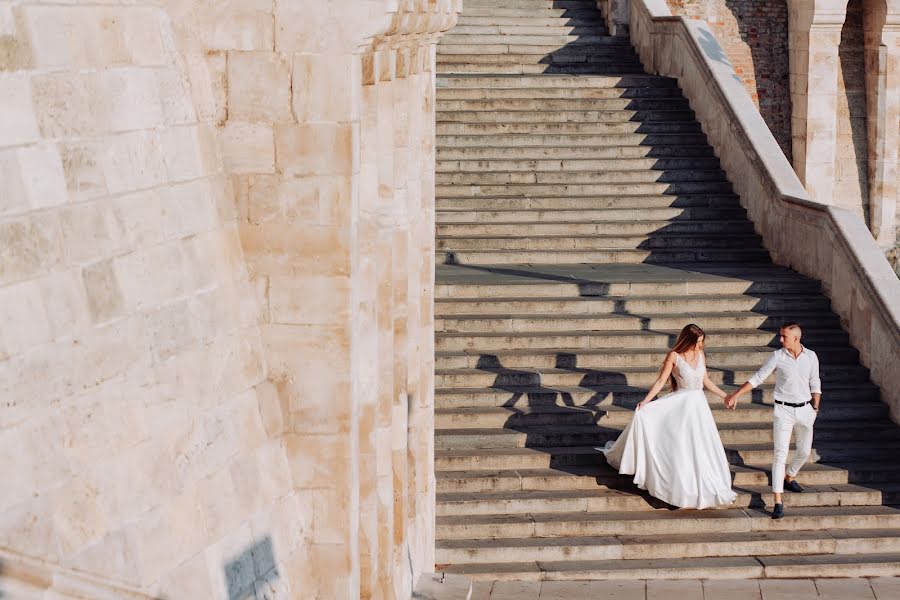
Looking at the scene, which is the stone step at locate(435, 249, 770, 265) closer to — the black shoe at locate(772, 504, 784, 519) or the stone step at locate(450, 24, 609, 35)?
the black shoe at locate(772, 504, 784, 519)

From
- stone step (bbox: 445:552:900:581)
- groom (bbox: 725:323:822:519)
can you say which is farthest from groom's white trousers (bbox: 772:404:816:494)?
stone step (bbox: 445:552:900:581)

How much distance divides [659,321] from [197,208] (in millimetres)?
8039

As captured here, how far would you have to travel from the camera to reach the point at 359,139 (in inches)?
317

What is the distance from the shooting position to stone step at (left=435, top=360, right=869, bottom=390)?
14.1 metres

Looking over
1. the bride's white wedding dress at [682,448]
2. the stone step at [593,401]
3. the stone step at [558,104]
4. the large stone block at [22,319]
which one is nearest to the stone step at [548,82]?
the stone step at [558,104]

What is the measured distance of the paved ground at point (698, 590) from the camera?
1160cm

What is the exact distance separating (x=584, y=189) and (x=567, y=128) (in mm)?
1246

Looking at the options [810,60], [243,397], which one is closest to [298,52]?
[243,397]

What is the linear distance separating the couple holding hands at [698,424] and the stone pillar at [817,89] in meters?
10.6

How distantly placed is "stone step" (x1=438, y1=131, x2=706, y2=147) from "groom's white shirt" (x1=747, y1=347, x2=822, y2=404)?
6.39m

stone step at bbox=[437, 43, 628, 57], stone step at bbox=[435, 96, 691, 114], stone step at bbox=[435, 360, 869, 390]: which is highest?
stone step at bbox=[437, 43, 628, 57]

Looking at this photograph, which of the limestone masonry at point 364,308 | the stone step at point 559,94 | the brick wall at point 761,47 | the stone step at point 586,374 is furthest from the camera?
the brick wall at point 761,47

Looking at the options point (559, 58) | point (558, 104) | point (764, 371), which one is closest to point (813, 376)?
point (764, 371)

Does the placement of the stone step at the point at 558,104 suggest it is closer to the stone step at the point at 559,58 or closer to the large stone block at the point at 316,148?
the stone step at the point at 559,58
